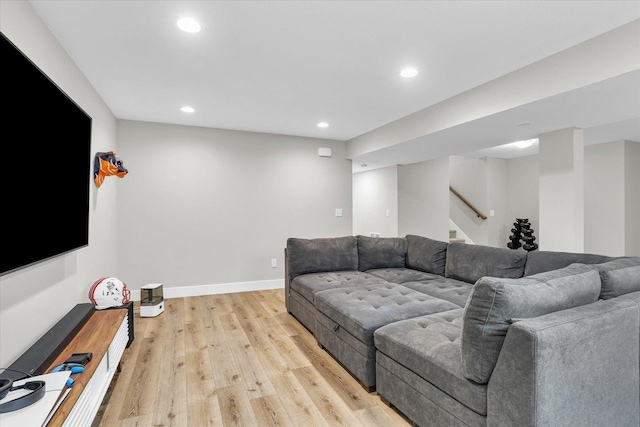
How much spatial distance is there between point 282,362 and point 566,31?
3.12 meters

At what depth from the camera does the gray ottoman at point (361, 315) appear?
213cm

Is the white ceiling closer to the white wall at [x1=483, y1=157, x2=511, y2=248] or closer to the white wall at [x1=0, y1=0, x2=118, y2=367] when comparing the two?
the white wall at [x1=0, y1=0, x2=118, y2=367]

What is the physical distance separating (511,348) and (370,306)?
1.23m

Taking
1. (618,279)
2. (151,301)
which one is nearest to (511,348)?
(618,279)

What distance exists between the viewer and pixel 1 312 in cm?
155

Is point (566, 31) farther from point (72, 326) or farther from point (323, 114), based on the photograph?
point (72, 326)

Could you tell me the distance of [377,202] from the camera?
23.1 ft

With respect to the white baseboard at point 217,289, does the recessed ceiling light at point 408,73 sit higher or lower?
higher

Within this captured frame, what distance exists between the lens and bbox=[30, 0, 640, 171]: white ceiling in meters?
1.92

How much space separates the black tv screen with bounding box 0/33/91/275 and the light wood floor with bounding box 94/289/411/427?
1073 mm

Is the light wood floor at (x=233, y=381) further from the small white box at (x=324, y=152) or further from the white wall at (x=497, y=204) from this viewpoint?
the white wall at (x=497, y=204)

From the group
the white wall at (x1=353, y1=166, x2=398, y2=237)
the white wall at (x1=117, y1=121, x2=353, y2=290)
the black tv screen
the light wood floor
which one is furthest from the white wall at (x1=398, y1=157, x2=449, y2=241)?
the black tv screen

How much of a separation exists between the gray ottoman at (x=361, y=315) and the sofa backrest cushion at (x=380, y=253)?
0.92 meters

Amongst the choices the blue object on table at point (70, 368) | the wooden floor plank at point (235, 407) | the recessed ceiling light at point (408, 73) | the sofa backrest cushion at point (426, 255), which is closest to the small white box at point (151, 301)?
the wooden floor plank at point (235, 407)
